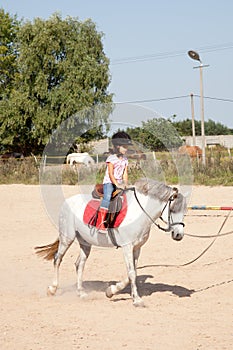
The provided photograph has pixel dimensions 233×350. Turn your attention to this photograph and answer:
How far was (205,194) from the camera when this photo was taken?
18.9m

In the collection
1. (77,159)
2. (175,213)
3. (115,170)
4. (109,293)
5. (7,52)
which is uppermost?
(7,52)

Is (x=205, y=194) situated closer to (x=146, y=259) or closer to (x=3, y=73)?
(x=146, y=259)

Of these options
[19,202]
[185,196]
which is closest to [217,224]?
[185,196]

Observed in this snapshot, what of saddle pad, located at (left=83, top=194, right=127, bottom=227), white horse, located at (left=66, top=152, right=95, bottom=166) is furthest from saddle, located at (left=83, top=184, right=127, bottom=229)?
white horse, located at (left=66, top=152, right=95, bottom=166)

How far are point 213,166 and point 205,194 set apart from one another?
377cm

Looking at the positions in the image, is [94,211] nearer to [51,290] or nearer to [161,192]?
[161,192]

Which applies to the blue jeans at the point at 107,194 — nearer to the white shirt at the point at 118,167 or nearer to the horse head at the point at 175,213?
the white shirt at the point at 118,167

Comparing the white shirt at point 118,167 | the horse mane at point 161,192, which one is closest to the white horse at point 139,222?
the horse mane at point 161,192

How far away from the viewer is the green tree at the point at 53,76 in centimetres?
3703

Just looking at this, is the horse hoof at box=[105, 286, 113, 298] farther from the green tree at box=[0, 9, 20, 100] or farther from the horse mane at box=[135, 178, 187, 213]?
the green tree at box=[0, 9, 20, 100]

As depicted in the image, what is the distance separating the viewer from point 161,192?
7.07m

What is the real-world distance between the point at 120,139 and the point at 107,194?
70 cm

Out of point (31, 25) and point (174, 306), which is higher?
point (31, 25)

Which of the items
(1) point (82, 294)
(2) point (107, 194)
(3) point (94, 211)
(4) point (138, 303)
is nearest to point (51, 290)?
(1) point (82, 294)
